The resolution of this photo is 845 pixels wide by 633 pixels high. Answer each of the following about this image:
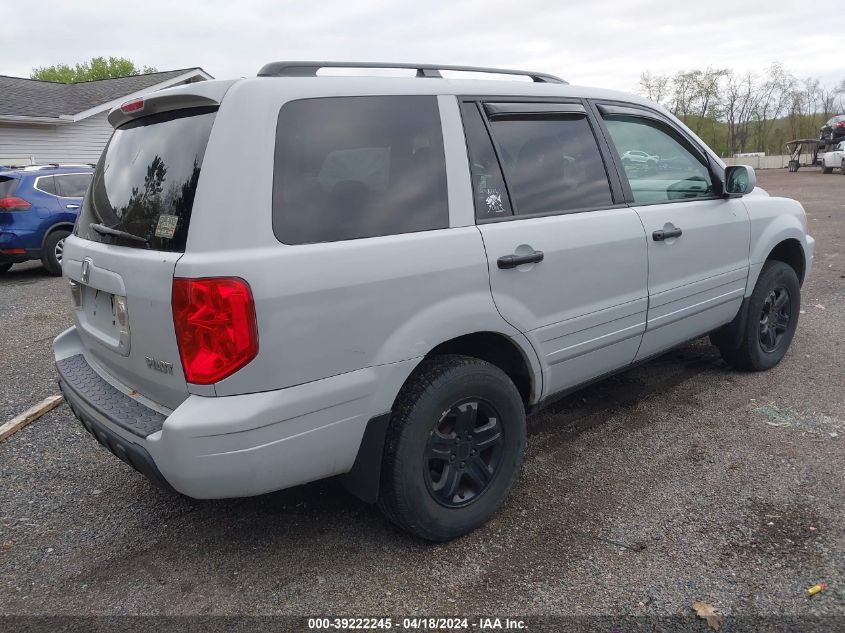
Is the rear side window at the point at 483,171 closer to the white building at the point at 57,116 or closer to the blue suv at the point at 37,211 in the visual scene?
the blue suv at the point at 37,211

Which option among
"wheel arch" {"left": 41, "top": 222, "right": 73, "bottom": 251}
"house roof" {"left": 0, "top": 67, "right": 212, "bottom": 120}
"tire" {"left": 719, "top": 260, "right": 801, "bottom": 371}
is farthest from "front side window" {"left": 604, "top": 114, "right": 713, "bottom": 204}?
"house roof" {"left": 0, "top": 67, "right": 212, "bottom": 120}

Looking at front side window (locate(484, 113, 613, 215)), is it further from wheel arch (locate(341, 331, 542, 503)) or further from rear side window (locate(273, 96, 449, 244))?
wheel arch (locate(341, 331, 542, 503))

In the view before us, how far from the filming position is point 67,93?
20.2 m

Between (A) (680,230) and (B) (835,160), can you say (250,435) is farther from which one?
(B) (835,160)

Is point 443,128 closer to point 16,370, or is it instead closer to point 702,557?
point 702,557

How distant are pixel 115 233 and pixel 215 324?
0.78 meters

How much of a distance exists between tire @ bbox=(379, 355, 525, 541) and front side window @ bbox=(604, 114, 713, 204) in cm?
146

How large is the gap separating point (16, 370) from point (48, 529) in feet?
9.44

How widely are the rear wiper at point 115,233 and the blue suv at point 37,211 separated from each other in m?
7.46

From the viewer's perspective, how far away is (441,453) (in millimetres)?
2676

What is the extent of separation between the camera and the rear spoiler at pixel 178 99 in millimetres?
2316

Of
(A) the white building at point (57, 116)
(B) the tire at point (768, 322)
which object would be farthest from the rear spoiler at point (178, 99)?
(A) the white building at point (57, 116)

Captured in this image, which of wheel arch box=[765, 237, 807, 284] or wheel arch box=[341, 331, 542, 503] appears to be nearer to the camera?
wheel arch box=[341, 331, 542, 503]

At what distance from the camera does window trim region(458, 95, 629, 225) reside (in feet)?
9.37
